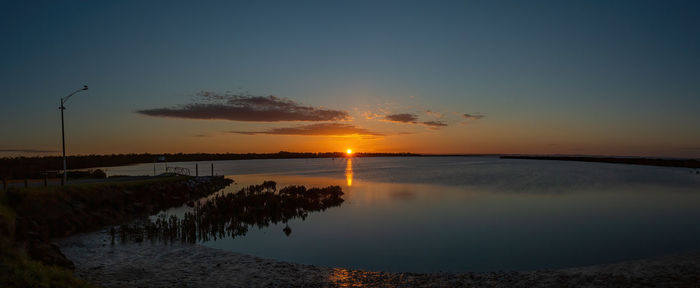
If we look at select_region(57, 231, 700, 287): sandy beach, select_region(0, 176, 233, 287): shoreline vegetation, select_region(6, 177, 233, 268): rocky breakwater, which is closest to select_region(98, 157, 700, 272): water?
select_region(57, 231, 700, 287): sandy beach

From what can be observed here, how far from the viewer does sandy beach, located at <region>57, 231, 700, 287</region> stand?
13312mm

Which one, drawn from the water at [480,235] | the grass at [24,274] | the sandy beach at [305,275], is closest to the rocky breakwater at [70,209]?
the sandy beach at [305,275]

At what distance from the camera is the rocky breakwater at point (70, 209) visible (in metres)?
16.9

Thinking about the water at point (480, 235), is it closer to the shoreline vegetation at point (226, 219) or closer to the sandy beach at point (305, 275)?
the shoreline vegetation at point (226, 219)

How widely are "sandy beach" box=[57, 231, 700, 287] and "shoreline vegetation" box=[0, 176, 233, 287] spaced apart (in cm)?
194

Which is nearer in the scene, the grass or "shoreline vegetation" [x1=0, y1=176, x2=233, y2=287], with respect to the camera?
the grass

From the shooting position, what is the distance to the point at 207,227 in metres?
24.3

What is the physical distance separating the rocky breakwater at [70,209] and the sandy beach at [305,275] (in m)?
1.86

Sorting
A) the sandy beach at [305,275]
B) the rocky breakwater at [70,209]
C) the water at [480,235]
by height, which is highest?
the rocky breakwater at [70,209]

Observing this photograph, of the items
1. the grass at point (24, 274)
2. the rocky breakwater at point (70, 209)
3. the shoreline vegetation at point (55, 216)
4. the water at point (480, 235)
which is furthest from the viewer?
the water at point (480, 235)

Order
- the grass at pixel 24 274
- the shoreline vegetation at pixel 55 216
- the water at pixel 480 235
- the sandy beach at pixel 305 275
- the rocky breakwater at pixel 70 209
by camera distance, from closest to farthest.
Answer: the grass at pixel 24 274 → the shoreline vegetation at pixel 55 216 → the sandy beach at pixel 305 275 → the rocky breakwater at pixel 70 209 → the water at pixel 480 235

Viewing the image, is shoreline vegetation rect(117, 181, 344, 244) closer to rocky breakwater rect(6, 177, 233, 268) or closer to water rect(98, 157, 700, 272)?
water rect(98, 157, 700, 272)

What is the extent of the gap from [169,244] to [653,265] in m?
23.2

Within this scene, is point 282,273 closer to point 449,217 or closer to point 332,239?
point 332,239
